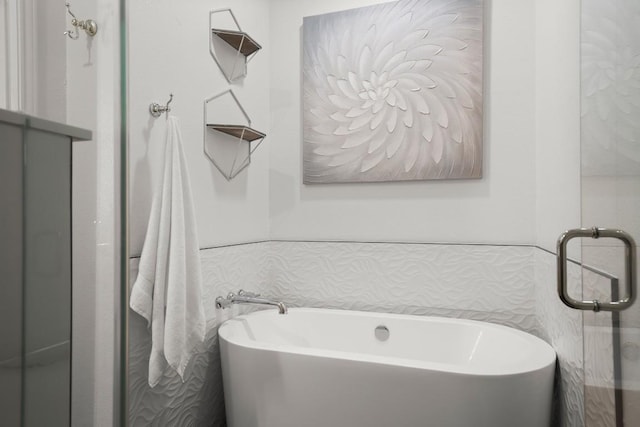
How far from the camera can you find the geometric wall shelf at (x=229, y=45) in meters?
1.87

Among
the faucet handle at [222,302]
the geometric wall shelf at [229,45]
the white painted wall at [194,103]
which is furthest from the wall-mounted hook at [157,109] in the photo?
the faucet handle at [222,302]

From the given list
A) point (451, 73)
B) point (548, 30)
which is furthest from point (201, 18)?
point (548, 30)

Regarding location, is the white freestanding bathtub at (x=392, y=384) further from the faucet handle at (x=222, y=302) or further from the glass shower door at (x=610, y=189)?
the glass shower door at (x=610, y=189)

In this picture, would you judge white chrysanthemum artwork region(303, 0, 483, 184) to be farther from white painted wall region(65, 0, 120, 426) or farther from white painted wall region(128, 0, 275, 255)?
white painted wall region(65, 0, 120, 426)

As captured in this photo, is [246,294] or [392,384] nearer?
[392,384]

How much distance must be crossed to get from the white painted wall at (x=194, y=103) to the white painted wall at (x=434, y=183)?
0.37 feet

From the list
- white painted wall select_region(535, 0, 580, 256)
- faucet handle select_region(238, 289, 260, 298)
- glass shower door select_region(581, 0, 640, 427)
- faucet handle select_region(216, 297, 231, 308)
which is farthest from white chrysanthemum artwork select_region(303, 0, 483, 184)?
glass shower door select_region(581, 0, 640, 427)

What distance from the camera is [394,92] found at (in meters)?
2.11

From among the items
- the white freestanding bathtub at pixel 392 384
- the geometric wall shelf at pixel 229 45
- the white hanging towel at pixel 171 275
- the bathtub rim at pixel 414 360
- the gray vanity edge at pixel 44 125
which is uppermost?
the geometric wall shelf at pixel 229 45

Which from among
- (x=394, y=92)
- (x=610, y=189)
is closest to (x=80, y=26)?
(x=610, y=189)

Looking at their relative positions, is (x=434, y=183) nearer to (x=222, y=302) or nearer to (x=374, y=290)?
(x=374, y=290)

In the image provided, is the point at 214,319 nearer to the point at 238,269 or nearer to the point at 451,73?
the point at 238,269

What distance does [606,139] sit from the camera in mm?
747

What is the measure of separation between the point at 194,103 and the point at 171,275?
31.2 inches
